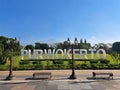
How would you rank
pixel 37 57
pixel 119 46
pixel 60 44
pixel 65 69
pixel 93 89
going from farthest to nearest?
pixel 119 46
pixel 60 44
pixel 37 57
pixel 65 69
pixel 93 89

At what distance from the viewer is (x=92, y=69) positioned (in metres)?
38.2

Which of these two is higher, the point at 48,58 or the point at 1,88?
the point at 48,58

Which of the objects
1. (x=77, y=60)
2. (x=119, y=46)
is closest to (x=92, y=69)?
(x=77, y=60)

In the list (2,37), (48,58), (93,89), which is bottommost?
(93,89)

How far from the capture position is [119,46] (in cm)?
16862

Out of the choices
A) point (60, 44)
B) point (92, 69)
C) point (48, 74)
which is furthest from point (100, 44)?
point (48, 74)

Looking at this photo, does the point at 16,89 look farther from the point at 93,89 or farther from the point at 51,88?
the point at 93,89

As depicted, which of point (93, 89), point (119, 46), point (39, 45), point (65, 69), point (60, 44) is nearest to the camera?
point (93, 89)

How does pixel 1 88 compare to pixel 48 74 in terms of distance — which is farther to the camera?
pixel 48 74

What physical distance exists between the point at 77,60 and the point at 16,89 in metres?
35.8

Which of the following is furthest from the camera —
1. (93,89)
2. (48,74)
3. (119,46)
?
(119,46)

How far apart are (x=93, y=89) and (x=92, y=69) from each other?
17.8 m

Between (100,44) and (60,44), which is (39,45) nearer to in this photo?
(60,44)

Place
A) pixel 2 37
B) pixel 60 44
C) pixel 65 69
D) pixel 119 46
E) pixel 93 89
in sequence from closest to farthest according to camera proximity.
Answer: pixel 93 89
pixel 65 69
pixel 2 37
pixel 60 44
pixel 119 46
